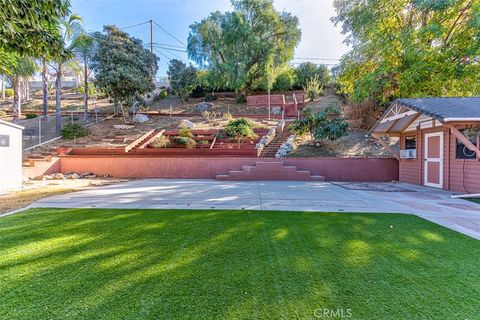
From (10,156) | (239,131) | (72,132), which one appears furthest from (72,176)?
(239,131)

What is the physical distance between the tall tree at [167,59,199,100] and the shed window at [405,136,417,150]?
69.5ft

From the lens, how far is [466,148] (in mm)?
7730

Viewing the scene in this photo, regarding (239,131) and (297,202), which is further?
(239,131)

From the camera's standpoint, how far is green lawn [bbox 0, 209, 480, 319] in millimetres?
2047

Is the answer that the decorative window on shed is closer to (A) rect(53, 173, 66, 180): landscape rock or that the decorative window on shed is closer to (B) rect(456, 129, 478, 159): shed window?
(B) rect(456, 129, 478, 159): shed window

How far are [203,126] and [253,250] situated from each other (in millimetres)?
13680

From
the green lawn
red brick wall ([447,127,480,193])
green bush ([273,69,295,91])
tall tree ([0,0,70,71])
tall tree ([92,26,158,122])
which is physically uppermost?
green bush ([273,69,295,91])

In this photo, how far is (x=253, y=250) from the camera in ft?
10.6

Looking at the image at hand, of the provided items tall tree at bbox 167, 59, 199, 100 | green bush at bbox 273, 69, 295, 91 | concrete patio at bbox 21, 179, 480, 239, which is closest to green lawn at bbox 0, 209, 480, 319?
concrete patio at bbox 21, 179, 480, 239

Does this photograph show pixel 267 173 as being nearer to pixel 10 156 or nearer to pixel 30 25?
pixel 30 25

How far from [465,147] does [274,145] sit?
24.8 ft

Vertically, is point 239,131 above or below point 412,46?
below

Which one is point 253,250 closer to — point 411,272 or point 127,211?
point 411,272

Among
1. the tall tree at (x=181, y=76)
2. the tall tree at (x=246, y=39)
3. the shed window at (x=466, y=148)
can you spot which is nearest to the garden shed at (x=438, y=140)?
the shed window at (x=466, y=148)
